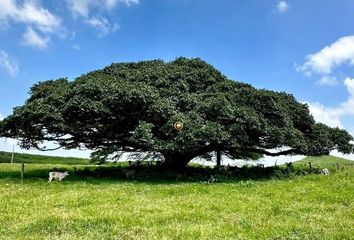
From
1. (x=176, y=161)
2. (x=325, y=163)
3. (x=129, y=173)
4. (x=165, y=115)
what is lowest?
(x=129, y=173)

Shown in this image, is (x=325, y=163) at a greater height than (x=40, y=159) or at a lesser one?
lesser

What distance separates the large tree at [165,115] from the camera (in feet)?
102

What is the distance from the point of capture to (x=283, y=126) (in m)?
33.0

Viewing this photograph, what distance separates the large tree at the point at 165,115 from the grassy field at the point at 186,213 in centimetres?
781

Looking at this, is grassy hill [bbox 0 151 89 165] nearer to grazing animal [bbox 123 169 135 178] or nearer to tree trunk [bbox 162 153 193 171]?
tree trunk [bbox 162 153 193 171]

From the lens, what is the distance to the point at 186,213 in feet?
51.4

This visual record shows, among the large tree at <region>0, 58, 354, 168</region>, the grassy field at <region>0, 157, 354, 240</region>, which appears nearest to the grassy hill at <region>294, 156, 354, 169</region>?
the large tree at <region>0, 58, 354, 168</region>

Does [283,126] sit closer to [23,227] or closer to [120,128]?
[120,128]

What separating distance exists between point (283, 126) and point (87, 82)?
46.7 ft

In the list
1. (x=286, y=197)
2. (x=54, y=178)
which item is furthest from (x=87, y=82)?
(x=286, y=197)

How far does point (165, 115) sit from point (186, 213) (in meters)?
16.2

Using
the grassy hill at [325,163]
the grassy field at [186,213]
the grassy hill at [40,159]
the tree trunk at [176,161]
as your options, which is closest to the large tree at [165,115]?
the tree trunk at [176,161]

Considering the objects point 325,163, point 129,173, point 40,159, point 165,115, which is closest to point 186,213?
point 165,115

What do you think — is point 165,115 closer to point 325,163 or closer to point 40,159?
point 325,163
